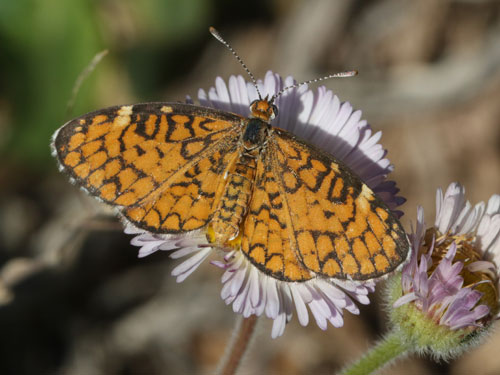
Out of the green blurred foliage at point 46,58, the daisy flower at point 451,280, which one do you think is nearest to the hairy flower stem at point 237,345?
the daisy flower at point 451,280

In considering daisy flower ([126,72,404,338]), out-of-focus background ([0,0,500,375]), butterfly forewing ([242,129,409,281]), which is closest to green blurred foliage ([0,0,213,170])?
out-of-focus background ([0,0,500,375])

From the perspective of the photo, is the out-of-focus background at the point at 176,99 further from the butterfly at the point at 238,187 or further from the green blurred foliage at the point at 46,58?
the butterfly at the point at 238,187

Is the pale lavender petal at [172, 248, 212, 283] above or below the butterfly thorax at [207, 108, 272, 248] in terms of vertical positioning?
below

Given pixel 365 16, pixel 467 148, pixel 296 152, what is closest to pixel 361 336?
pixel 467 148

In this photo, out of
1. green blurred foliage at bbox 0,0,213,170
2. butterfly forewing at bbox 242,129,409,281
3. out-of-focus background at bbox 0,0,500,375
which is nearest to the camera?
butterfly forewing at bbox 242,129,409,281

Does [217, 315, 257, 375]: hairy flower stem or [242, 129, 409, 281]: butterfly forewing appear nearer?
[242, 129, 409, 281]: butterfly forewing

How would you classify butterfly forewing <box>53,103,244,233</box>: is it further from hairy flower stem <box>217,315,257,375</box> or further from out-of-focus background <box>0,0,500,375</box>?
out-of-focus background <box>0,0,500,375</box>

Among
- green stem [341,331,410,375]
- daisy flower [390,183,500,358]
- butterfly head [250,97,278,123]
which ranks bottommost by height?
green stem [341,331,410,375]
